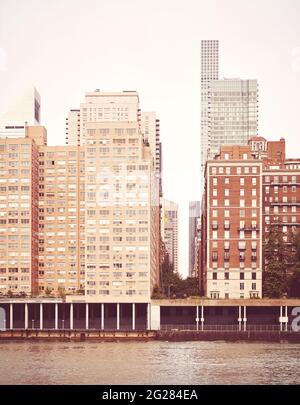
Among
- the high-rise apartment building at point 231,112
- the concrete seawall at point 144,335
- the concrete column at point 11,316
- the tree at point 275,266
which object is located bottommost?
the concrete seawall at point 144,335

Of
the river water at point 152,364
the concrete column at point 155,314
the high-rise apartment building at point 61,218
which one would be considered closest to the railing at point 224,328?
the concrete column at point 155,314

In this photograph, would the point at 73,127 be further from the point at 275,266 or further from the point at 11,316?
the point at 275,266

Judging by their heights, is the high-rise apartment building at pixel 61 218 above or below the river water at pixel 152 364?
above

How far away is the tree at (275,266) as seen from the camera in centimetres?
8125

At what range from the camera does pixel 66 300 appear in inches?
3068

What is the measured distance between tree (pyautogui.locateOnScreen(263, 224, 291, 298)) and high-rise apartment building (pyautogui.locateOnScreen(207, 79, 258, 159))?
28.4m

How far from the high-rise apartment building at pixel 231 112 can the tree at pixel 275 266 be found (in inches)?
1118

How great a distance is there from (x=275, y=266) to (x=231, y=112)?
2519 inches

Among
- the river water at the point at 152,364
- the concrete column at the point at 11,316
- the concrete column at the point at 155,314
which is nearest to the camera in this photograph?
the river water at the point at 152,364

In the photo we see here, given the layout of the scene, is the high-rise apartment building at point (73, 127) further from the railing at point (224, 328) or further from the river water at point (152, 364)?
the river water at point (152, 364)

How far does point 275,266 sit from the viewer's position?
8144 cm

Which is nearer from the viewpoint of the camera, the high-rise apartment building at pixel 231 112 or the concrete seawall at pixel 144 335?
the concrete seawall at pixel 144 335

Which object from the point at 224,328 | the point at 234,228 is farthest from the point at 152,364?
the point at 234,228
